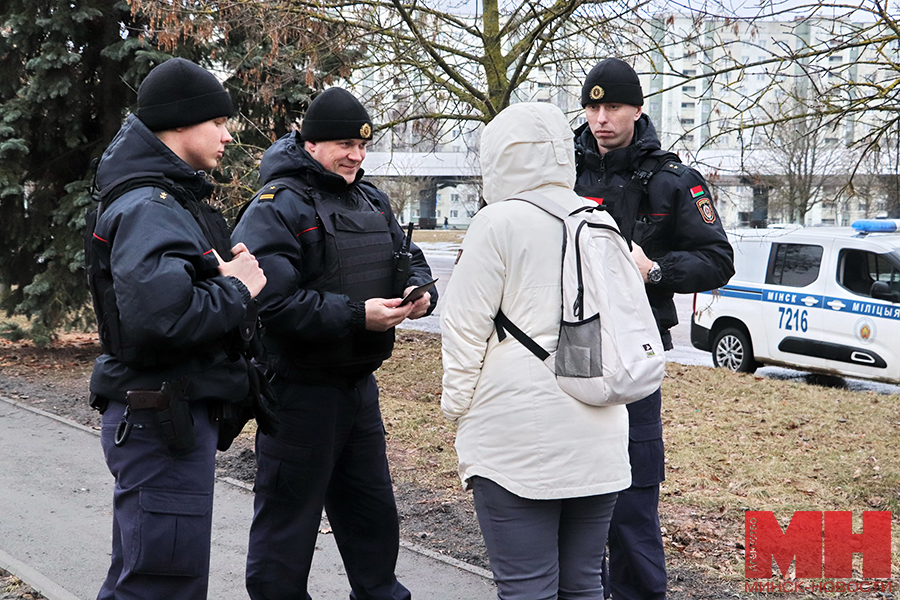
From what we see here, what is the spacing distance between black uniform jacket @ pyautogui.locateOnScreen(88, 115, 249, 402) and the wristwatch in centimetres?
168

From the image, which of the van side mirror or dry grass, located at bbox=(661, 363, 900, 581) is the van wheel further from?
the van side mirror

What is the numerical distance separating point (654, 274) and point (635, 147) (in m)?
0.59

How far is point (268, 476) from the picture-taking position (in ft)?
11.5

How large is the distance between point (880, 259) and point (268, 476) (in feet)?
29.2

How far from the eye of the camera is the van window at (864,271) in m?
10.1

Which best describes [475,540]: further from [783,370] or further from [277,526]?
[783,370]

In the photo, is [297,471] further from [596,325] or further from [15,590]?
[15,590]

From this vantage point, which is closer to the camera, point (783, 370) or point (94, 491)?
point (94, 491)

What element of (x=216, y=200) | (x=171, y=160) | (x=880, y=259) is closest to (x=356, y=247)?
(x=171, y=160)

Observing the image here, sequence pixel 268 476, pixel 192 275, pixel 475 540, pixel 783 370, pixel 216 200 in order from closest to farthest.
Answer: pixel 192 275, pixel 268 476, pixel 475 540, pixel 216 200, pixel 783 370

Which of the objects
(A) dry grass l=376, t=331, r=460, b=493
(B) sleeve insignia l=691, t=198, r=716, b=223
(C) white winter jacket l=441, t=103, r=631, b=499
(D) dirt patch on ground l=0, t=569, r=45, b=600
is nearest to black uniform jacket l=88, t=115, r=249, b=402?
(C) white winter jacket l=441, t=103, r=631, b=499

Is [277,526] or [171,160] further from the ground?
[171,160]

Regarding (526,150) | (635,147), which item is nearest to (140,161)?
(526,150)

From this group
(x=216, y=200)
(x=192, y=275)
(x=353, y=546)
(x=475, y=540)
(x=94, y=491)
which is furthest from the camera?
(x=216, y=200)
